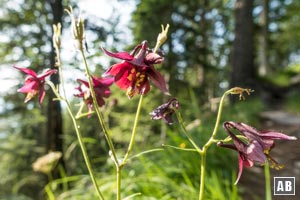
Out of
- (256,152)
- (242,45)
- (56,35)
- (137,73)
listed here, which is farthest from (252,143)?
(242,45)

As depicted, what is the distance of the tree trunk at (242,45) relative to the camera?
977 cm

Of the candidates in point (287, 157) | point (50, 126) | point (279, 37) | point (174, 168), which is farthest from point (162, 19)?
point (279, 37)

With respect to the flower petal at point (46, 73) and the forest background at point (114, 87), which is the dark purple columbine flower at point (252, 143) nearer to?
the flower petal at point (46, 73)

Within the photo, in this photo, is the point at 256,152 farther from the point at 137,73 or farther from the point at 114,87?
the point at 114,87

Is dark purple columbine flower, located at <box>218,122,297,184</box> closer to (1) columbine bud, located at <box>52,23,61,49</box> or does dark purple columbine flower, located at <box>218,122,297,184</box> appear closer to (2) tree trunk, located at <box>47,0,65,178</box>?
(1) columbine bud, located at <box>52,23,61,49</box>

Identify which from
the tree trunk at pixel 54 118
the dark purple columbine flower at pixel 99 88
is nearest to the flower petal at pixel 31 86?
the dark purple columbine flower at pixel 99 88

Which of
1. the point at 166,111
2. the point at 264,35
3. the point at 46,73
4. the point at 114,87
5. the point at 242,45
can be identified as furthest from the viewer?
the point at 264,35

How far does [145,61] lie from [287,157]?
139 inches

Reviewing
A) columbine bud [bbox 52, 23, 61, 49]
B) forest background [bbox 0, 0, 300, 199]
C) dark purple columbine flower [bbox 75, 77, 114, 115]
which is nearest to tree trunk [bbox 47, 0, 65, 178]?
forest background [bbox 0, 0, 300, 199]

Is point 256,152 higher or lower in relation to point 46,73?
lower

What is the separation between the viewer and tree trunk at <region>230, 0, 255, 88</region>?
32.1 ft

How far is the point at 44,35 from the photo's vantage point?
869 centimetres

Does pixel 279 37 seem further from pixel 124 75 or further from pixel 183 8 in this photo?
pixel 124 75

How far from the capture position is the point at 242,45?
9.89 m
